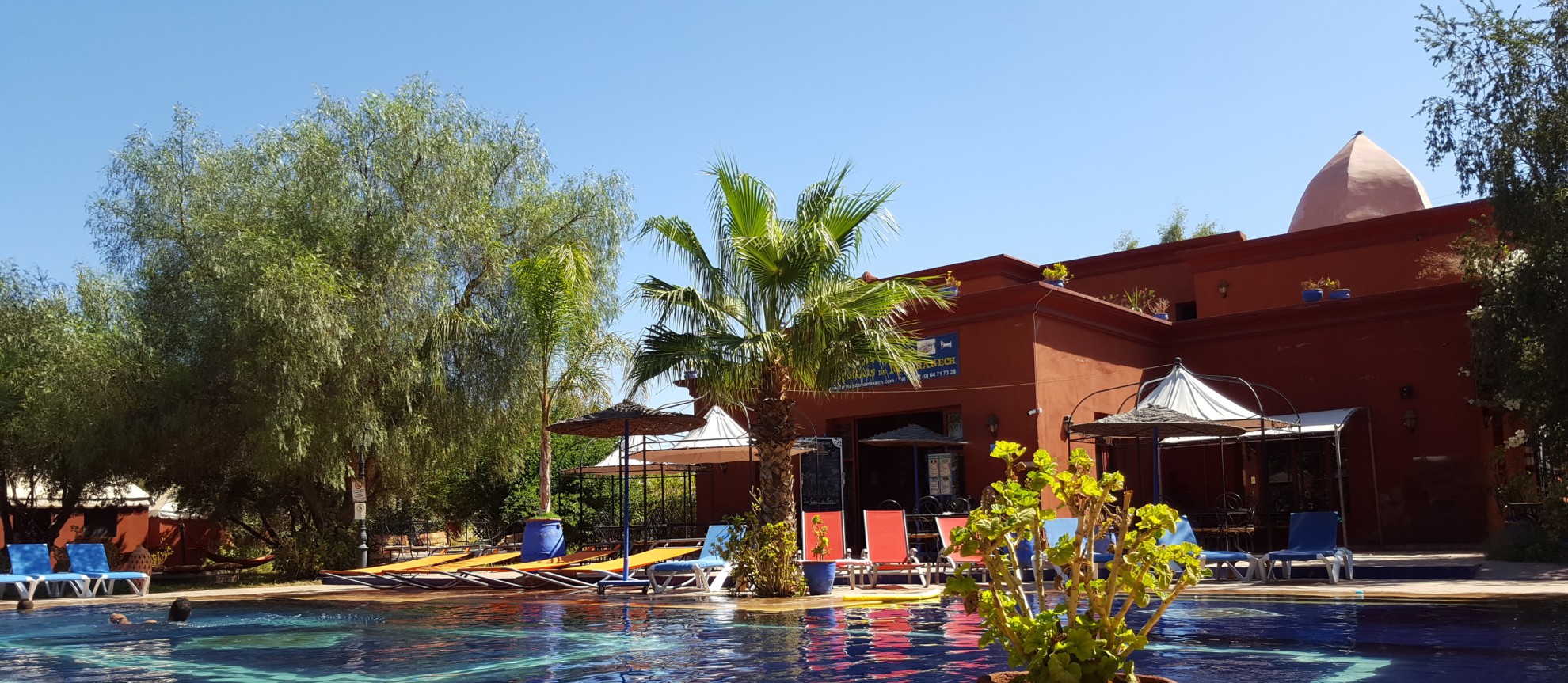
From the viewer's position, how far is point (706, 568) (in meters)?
Answer: 14.2

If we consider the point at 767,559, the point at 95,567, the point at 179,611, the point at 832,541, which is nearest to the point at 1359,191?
the point at 832,541

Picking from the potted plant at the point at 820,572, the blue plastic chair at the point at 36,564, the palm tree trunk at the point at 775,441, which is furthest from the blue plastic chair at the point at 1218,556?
the blue plastic chair at the point at 36,564

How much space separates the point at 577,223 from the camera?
22.0 m

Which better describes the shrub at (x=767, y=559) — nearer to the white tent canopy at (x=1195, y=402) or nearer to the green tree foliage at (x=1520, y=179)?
the white tent canopy at (x=1195, y=402)

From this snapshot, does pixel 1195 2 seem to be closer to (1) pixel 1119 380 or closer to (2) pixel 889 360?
(2) pixel 889 360

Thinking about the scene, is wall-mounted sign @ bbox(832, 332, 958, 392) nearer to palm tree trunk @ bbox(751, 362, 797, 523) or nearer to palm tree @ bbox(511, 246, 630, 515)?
palm tree @ bbox(511, 246, 630, 515)

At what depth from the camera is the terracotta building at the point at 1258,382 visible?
59.5 feet

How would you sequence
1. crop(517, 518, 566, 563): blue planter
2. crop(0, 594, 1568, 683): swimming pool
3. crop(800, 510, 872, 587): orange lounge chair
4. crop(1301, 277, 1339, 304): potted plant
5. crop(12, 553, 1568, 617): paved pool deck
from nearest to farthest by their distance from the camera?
crop(0, 594, 1568, 683): swimming pool, crop(12, 553, 1568, 617): paved pool deck, crop(800, 510, 872, 587): orange lounge chair, crop(517, 518, 566, 563): blue planter, crop(1301, 277, 1339, 304): potted plant

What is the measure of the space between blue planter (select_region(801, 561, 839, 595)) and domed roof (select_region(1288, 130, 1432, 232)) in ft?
54.2

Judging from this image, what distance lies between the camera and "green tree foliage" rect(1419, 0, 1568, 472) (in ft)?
46.9

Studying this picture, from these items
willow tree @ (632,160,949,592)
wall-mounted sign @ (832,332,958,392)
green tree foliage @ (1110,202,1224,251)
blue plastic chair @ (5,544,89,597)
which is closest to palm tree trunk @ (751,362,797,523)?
willow tree @ (632,160,949,592)

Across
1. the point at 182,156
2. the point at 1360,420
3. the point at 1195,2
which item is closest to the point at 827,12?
the point at 1195,2

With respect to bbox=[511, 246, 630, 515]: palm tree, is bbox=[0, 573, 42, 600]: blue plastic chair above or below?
below

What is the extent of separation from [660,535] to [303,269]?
8.17m
